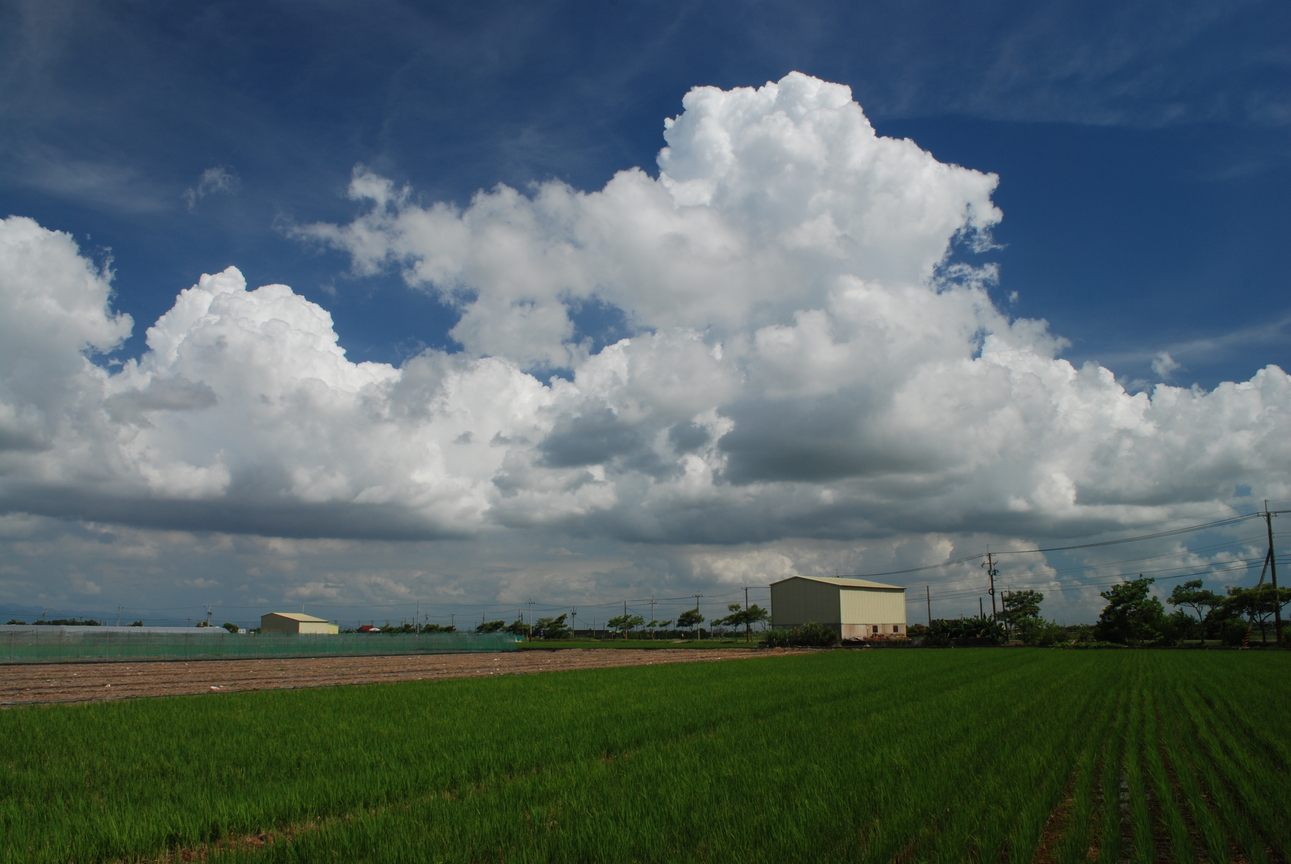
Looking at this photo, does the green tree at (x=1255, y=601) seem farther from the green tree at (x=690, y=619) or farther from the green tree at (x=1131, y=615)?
the green tree at (x=690, y=619)

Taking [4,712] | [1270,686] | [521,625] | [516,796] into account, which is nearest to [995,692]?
[1270,686]

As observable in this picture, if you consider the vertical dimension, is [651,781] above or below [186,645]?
above

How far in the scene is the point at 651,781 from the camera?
1028cm

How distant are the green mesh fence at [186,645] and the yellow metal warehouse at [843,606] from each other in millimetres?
42598

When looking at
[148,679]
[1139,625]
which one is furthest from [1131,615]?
[148,679]

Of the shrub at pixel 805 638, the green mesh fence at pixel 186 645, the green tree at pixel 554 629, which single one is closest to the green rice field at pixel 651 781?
the green mesh fence at pixel 186 645

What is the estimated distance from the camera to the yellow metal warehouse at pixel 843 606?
93.5 m

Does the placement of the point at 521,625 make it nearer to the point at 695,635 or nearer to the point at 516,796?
the point at 695,635

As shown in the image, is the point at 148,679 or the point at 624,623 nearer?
the point at 148,679

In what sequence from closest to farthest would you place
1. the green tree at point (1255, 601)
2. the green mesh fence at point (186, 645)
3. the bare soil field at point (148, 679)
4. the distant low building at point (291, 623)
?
the bare soil field at point (148, 679), the green mesh fence at point (186, 645), the green tree at point (1255, 601), the distant low building at point (291, 623)

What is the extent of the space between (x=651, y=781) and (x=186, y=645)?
57.1 meters

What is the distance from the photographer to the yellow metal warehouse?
3681 inches

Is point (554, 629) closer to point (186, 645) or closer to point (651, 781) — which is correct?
point (186, 645)

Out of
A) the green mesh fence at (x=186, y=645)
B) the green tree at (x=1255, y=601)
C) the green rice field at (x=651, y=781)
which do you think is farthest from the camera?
the green tree at (x=1255, y=601)
